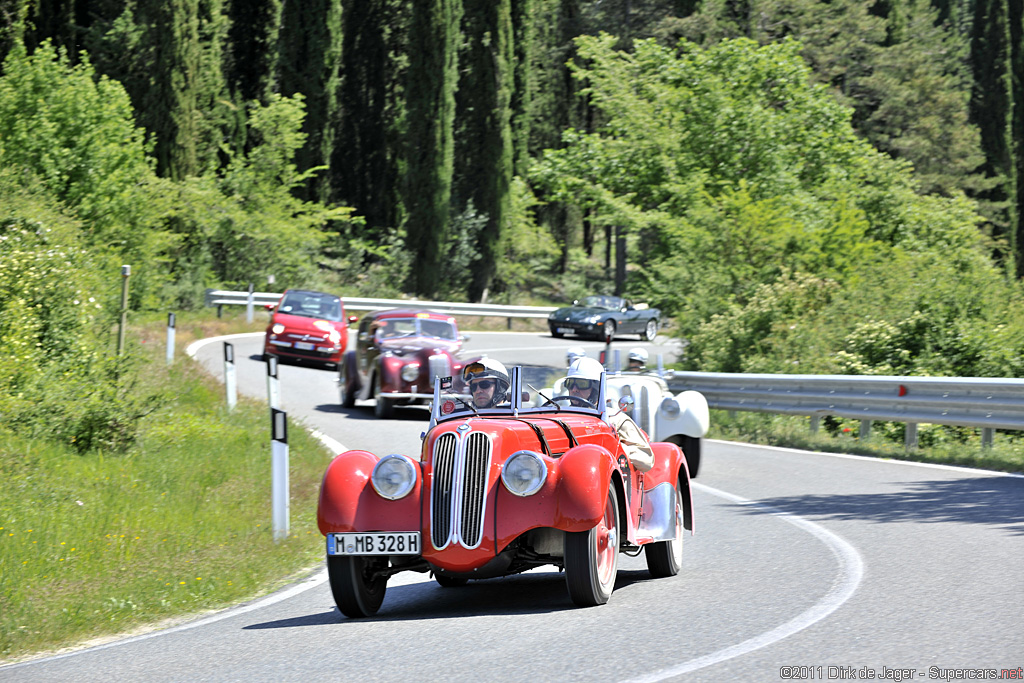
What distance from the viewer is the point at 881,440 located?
17.2m

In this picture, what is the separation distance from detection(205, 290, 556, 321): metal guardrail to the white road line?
90.9 ft

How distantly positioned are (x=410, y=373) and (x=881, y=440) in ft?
23.9

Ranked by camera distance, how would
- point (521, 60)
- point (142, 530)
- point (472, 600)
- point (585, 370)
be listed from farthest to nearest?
point (521, 60) → point (142, 530) → point (585, 370) → point (472, 600)

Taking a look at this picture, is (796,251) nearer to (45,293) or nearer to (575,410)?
(45,293)

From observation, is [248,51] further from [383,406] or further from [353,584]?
[353,584]

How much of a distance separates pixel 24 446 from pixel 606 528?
305 inches

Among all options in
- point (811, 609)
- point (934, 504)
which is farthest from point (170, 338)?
point (811, 609)

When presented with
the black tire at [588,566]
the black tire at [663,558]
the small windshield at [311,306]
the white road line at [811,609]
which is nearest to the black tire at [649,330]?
the small windshield at [311,306]

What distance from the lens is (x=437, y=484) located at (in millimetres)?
7273

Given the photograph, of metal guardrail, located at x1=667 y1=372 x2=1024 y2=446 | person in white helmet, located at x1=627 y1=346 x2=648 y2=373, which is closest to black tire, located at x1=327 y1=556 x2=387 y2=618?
person in white helmet, located at x1=627 y1=346 x2=648 y2=373

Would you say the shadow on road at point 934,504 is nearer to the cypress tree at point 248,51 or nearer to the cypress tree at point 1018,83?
the cypress tree at point 248,51

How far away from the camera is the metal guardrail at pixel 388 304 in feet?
118

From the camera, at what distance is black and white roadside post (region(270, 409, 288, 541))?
31.8 feet

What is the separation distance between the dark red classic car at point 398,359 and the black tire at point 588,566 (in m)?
11.1
